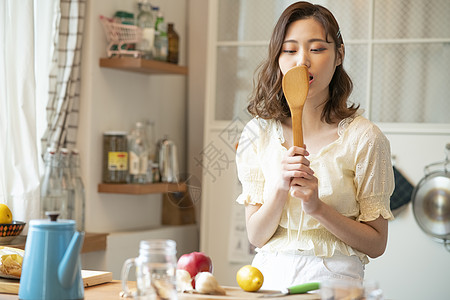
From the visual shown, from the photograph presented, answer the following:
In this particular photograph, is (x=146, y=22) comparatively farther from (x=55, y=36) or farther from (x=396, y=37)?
(x=396, y=37)

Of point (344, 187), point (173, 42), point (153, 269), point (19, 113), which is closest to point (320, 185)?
point (344, 187)

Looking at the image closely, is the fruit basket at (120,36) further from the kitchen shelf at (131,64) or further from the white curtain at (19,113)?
the white curtain at (19,113)

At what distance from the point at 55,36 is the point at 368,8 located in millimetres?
1439

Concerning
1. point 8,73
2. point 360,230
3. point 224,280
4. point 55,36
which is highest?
point 55,36

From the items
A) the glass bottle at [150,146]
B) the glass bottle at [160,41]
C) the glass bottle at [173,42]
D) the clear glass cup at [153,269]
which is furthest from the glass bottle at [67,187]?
the clear glass cup at [153,269]

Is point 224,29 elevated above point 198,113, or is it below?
above

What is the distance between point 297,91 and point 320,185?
272mm

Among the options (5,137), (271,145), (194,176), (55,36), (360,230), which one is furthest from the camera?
(194,176)

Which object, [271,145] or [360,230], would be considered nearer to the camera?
[360,230]

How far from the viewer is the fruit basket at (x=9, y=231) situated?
204 centimetres

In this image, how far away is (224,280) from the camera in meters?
3.20

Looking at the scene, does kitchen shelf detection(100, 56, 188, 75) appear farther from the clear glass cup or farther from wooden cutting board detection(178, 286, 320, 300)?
the clear glass cup

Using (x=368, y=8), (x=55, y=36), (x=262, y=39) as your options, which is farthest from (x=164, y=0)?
(x=368, y=8)

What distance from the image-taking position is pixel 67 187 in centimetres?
270
